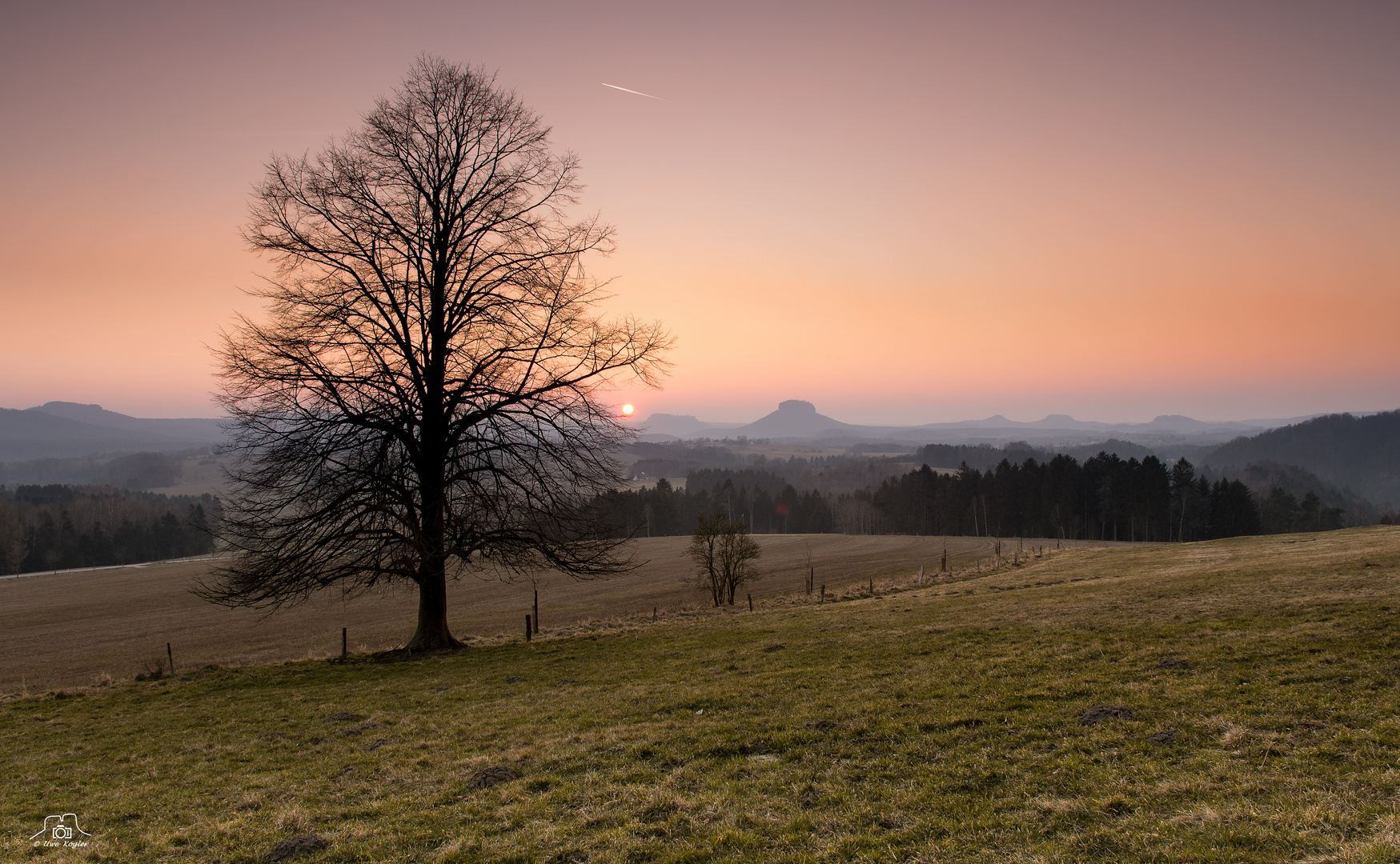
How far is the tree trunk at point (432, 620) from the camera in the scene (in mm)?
18656

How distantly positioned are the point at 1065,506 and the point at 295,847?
100756mm

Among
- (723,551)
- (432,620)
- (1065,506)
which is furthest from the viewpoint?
(1065,506)

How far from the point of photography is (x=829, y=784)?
7188 mm

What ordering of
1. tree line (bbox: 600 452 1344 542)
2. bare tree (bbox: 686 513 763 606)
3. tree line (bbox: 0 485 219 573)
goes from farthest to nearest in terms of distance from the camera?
tree line (bbox: 0 485 219 573) → tree line (bbox: 600 452 1344 542) → bare tree (bbox: 686 513 763 606)

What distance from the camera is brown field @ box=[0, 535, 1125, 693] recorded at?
34406 millimetres

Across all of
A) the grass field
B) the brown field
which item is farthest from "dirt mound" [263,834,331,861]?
the brown field

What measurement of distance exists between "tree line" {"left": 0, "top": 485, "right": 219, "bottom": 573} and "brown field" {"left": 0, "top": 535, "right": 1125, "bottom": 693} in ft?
65.2

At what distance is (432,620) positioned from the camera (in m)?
19.0

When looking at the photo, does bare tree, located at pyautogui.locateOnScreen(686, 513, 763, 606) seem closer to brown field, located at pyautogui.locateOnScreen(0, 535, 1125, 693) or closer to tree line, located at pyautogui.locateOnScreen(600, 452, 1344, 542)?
brown field, located at pyautogui.locateOnScreen(0, 535, 1125, 693)

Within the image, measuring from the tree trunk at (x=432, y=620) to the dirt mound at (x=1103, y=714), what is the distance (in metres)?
16.1

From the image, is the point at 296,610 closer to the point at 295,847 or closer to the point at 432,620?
the point at 432,620

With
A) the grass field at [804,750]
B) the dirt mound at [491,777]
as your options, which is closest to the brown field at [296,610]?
the grass field at [804,750]

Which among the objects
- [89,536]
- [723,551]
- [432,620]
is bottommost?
[89,536]

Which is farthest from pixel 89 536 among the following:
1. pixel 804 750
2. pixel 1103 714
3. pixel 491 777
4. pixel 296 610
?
pixel 1103 714
